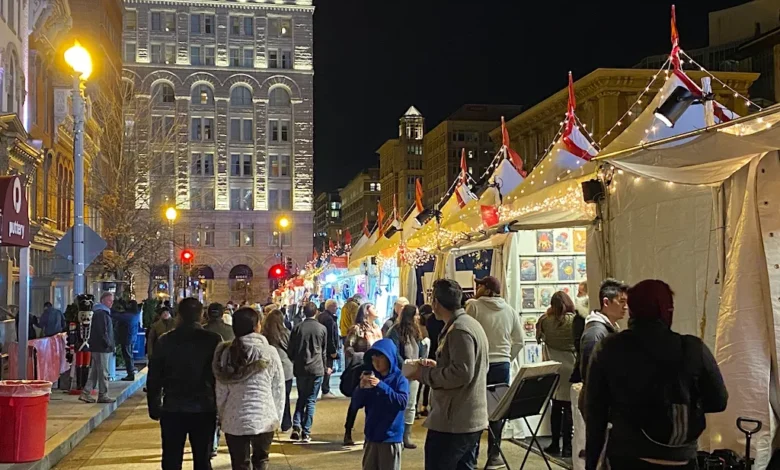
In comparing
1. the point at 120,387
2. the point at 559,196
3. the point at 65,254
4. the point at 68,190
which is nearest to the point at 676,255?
the point at 559,196

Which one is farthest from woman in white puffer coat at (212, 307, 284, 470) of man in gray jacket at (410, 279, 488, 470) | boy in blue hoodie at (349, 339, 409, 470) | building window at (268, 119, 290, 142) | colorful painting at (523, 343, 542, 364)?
building window at (268, 119, 290, 142)

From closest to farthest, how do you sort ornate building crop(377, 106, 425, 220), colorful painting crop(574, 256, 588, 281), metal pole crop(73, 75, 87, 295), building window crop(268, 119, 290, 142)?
colorful painting crop(574, 256, 588, 281) < metal pole crop(73, 75, 87, 295) < building window crop(268, 119, 290, 142) < ornate building crop(377, 106, 425, 220)

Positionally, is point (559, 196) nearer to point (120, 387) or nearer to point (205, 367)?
point (205, 367)

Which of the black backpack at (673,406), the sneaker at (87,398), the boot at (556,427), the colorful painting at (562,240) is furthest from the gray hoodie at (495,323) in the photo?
the sneaker at (87,398)

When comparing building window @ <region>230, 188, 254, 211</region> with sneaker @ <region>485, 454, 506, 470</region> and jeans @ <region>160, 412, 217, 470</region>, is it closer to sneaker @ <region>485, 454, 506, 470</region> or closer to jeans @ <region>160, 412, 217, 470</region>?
sneaker @ <region>485, 454, 506, 470</region>

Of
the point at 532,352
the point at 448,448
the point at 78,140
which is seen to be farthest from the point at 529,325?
the point at 78,140

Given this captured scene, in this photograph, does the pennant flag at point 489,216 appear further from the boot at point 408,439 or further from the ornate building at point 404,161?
the ornate building at point 404,161

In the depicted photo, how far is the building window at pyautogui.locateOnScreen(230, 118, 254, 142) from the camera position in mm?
89938

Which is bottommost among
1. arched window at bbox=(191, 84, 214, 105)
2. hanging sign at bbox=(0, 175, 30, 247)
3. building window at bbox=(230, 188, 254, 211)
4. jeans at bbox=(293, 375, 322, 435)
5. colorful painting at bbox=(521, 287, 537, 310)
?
jeans at bbox=(293, 375, 322, 435)

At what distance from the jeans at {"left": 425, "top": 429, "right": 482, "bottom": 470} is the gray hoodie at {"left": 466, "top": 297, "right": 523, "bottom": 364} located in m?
3.41

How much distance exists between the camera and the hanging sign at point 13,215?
10273 mm

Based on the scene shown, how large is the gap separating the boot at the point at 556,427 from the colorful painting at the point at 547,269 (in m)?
2.87

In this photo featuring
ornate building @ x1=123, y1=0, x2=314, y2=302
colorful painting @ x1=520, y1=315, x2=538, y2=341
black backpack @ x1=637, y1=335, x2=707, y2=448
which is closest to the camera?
black backpack @ x1=637, y1=335, x2=707, y2=448

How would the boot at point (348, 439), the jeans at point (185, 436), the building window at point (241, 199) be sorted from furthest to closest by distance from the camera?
the building window at point (241, 199) → the boot at point (348, 439) → the jeans at point (185, 436)
